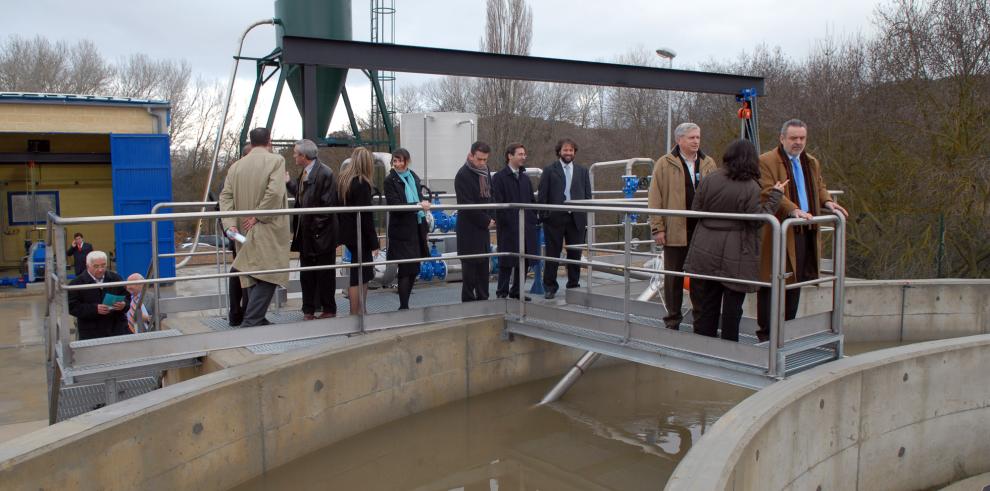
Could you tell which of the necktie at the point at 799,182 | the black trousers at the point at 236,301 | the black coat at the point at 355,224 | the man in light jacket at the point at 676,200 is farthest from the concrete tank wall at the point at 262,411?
the necktie at the point at 799,182

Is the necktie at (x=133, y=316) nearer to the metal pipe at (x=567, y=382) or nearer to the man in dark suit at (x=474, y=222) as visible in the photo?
the man in dark suit at (x=474, y=222)

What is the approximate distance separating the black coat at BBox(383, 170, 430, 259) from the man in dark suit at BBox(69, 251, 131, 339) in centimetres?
235

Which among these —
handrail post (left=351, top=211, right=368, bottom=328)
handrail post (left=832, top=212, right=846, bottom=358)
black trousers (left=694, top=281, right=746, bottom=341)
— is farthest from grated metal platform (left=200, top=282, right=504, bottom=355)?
handrail post (left=832, top=212, right=846, bottom=358)

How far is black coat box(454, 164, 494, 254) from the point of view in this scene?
7188 mm

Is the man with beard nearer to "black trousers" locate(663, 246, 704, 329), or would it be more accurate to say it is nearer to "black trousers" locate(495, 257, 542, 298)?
"black trousers" locate(663, 246, 704, 329)

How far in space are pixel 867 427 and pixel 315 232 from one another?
441 cm

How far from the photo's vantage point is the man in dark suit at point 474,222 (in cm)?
720

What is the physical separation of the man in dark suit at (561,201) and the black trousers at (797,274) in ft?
7.51

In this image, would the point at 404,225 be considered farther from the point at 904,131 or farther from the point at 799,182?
the point at 904,131

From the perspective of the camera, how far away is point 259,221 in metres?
5.96

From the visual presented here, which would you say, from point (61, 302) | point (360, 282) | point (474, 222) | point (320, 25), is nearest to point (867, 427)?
point (474, 222)

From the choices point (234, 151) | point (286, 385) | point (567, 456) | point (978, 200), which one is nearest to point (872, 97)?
point (978, 200)

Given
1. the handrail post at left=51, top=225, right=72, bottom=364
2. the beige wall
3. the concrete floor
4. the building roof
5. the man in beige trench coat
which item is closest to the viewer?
the handrail post at left=51, top=225, right=72, bottom=364

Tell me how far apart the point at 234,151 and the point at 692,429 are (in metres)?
31.3
